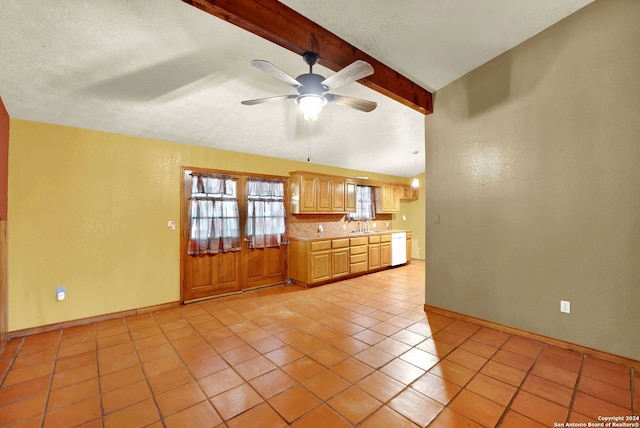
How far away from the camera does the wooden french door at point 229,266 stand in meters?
3.99

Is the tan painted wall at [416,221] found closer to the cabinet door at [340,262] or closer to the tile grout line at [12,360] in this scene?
the cabinet door at [340,262]

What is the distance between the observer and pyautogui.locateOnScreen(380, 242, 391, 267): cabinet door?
609 cm

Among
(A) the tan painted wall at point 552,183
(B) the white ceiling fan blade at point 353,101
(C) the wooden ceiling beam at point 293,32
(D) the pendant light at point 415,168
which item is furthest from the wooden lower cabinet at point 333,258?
(C) the wooden ceiling beam at point 293,32

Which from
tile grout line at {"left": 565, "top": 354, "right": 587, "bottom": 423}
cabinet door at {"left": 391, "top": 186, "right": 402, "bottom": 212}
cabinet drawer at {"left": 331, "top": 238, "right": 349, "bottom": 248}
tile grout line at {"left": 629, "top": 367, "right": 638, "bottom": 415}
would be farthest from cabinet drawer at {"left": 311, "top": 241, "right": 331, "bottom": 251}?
tile grout line at {"left": 629, "top": 367, "right": 638, "bottom": 415}

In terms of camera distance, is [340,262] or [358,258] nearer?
[340,262]

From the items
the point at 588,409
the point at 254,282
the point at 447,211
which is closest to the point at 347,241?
the point at 254,282

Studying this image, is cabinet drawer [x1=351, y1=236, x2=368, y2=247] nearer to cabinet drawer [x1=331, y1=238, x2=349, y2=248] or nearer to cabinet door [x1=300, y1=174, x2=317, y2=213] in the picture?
cabinet drawer [x1=331, y1=238, x2=349, y2=248]

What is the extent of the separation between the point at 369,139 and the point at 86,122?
4049mm

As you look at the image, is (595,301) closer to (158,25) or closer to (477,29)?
(477,29)

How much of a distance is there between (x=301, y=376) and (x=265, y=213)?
2996 mm

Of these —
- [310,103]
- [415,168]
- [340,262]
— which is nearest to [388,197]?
[415,168]

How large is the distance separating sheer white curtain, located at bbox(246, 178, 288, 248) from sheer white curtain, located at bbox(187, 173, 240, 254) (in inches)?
10.0

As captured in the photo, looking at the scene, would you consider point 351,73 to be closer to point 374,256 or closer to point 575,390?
point 575,390

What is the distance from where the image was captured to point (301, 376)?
2184 millimetres
